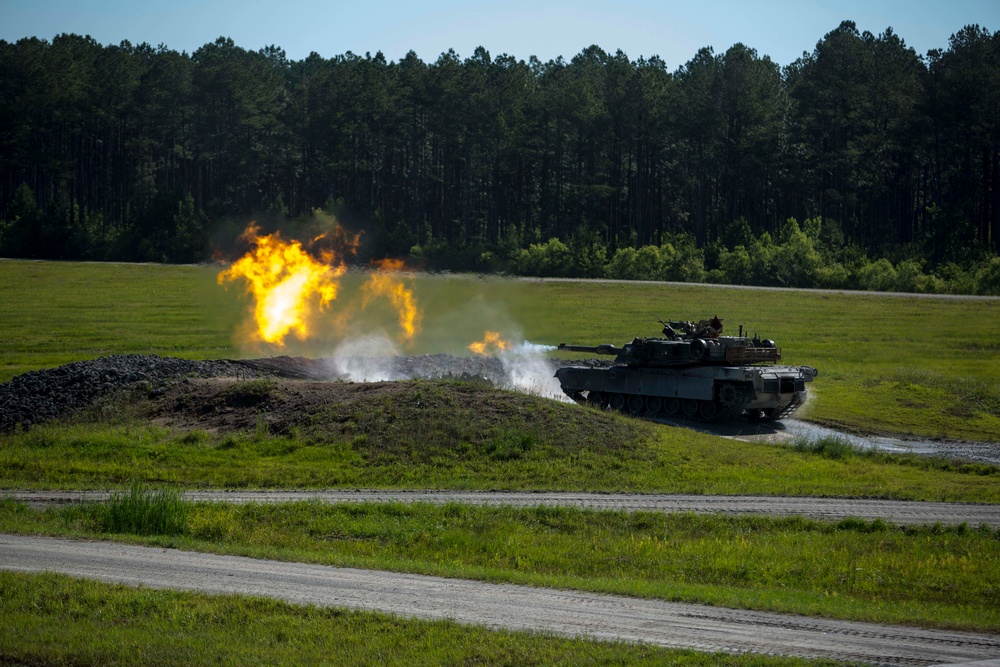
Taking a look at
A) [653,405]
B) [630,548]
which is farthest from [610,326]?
[630,548]

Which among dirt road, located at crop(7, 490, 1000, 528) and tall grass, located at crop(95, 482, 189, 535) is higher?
tall grass, located at crop(95, 482, 189, 535)

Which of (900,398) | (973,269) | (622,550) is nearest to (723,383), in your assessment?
(900,398)

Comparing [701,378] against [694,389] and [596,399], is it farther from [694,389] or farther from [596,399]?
[596,399]

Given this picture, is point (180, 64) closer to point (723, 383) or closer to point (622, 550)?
point (723, 383)

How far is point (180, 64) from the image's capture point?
10738 cm

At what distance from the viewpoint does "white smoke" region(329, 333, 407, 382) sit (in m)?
42.2

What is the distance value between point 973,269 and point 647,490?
55853mm

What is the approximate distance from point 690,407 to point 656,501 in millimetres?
14564

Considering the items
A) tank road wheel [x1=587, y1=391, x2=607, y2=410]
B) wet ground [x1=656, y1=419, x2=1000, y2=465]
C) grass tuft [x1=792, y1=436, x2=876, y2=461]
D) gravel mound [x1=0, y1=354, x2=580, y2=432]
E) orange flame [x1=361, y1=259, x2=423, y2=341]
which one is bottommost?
wet ground [x1=656, y1=419, x2=1000, y2=465]

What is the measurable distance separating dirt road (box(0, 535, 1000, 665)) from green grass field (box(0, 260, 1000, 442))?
2381 cm

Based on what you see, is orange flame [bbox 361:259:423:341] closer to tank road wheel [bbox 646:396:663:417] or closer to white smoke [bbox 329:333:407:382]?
white smoke [bbox 329:333:407:382]

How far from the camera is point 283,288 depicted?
4688 cm

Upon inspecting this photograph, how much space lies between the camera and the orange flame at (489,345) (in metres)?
49.0


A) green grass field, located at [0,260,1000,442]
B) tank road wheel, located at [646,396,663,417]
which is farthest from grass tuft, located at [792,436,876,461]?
tank road wheel, located at [646,396,663,417]
